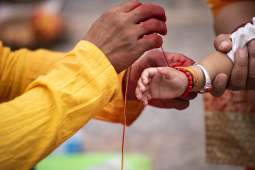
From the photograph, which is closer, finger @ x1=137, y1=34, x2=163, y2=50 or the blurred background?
finger @ x1=137, y1=34, x2=163, y2=50

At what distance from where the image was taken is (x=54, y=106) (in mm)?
458

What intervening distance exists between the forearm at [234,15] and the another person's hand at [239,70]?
0.22 metres

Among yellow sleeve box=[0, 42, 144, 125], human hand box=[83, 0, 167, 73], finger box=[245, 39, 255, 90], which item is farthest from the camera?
yellow sleeve box=[0, 42, 144, 125]

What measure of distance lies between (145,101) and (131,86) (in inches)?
9.5

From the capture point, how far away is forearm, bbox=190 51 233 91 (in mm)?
658

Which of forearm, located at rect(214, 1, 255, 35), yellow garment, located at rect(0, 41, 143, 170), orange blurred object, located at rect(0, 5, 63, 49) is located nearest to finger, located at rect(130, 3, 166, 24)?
yellow garment, located at rect(0, 41, 143, 170)

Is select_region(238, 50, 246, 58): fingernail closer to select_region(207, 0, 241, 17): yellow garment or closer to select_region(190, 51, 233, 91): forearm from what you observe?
select_region(190, 51, 233, 91): forearm

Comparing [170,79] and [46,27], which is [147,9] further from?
[46,27]

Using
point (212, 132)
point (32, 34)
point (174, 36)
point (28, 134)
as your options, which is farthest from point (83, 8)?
point (28, 134)

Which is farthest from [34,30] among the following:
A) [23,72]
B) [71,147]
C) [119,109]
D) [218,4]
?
[218,4]

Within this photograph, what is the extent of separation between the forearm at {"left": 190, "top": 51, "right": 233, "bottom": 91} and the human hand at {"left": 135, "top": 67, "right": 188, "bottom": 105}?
0.07 metres

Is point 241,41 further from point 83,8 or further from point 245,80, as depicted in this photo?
point 83,8

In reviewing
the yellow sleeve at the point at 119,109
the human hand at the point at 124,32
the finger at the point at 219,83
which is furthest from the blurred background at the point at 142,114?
the human hand at the point at 124,32

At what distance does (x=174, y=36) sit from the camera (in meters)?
2.12
